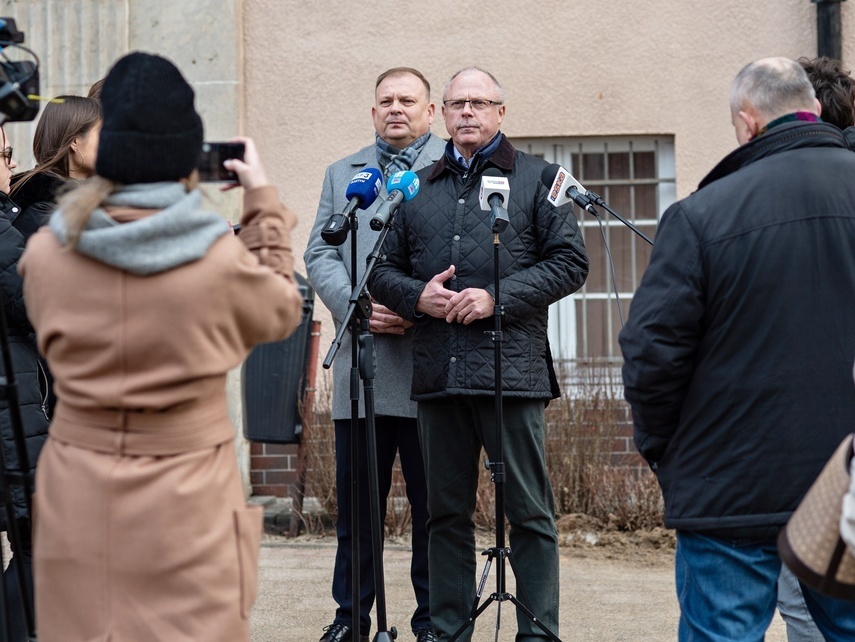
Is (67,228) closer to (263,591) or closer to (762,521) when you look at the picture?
(762,521)

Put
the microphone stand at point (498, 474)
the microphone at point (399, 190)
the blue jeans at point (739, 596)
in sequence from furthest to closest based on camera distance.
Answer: the microphone stand at point (498, 474) → the microphone at point (399, 190) → the blue jeans at point (739, 596)

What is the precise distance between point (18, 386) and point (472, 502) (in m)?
1.81

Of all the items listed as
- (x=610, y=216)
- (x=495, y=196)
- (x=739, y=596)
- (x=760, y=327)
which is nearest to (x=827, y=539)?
(x=739, y=596)

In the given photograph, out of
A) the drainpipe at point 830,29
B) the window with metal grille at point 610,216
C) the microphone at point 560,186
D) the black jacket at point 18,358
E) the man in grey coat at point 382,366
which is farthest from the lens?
the window with metal grille at point 610,216

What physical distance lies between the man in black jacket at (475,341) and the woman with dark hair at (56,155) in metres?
1.23

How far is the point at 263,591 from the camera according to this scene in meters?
5.96

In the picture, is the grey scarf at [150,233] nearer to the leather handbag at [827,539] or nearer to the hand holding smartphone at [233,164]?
the hand holding smartphone at [233,164]

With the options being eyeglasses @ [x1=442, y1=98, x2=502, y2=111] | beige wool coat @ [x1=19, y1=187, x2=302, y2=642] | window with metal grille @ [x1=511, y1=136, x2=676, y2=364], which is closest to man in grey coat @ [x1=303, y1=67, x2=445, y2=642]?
eyeglasses @ [x1=442, y1=98, x2=502, y2=111]

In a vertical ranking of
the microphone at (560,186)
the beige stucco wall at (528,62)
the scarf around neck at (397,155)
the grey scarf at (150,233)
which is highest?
the beige stucco wall at (528,62)

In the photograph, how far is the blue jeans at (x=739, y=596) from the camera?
307 centimetres

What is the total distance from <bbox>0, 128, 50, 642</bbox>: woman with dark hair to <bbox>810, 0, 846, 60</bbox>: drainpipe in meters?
5.19

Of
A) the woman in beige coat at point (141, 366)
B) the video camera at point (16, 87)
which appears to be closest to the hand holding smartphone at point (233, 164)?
the woman in beige coat at point (141, 366)

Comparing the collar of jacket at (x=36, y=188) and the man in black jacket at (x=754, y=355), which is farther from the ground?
the collar of jacket at (x=36, y=188)

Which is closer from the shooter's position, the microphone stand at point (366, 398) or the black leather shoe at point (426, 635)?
the microphone stand at point (366, 398)
